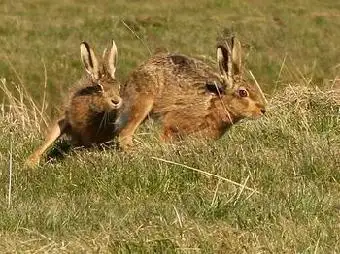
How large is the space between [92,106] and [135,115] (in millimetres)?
369

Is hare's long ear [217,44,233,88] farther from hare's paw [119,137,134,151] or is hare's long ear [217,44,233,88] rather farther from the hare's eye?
hare's paw [119,137,134,151]

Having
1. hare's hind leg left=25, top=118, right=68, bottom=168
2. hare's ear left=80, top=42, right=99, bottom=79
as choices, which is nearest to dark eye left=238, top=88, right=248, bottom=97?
hare's ear left=80, top=42, right=99, bottom=79

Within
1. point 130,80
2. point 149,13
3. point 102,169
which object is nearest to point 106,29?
point 149,13

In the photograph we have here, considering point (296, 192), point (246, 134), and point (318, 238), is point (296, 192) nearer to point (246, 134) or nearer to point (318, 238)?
point (318, 238)

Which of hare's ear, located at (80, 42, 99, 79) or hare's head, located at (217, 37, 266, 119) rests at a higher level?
hare's ear, located at (80, 42, 99, 79)

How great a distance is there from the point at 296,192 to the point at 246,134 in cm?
208

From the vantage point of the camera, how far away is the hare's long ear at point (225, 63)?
7.52 metres

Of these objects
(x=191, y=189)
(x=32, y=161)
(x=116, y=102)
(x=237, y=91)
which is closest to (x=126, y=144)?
(x=116, y=102)

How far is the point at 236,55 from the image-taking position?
7.65 meters

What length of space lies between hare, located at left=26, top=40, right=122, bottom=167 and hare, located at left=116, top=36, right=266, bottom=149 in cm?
16

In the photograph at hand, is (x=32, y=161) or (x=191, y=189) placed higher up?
(x=191, y=189)

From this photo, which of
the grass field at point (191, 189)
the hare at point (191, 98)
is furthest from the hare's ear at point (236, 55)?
the grass field at point (191, 189)

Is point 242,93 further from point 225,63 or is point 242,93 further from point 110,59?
point 110,59

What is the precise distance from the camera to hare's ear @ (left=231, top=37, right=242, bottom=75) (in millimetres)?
7598
